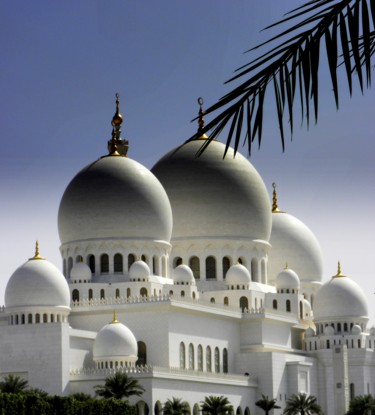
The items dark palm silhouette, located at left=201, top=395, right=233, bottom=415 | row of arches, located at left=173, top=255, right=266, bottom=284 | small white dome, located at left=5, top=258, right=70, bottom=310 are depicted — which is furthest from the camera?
row of arches, located at left=173, top=255, right=266, bottom=284

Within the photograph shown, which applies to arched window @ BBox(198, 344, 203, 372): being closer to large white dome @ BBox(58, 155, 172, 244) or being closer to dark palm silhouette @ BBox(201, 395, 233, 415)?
dark palm silhouette @ BBox(201, 395, 233, 415)

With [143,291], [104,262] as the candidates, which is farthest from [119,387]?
[104,262]

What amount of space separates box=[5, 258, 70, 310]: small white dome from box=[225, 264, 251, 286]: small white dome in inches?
521

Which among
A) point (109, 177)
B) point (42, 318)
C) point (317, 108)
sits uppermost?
point (109, 177)

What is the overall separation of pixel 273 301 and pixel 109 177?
14297 millimetres

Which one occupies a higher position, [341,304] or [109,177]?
[109,177]

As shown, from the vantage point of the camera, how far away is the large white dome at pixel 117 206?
69688 millimetres

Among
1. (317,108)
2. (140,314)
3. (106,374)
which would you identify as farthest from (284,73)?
(140,314)

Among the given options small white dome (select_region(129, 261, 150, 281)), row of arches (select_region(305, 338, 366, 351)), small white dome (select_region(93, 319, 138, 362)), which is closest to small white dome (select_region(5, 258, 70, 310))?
small white dome (select_region(93, 319, 138, 362))

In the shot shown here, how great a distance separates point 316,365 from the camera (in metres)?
74.9

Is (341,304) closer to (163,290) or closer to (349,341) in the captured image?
(349,341)

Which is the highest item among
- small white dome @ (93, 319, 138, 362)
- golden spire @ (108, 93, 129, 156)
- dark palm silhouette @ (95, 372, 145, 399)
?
golden spire @ (108, 93, 129, 156)

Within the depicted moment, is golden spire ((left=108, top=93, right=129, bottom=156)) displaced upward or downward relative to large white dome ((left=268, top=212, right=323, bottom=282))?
upward

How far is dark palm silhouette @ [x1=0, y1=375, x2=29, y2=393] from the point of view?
188 ft
